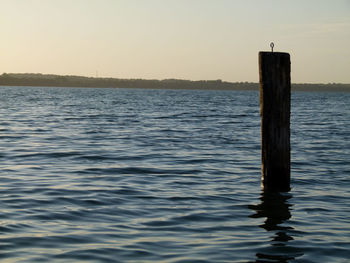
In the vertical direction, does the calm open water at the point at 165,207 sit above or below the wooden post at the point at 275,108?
below

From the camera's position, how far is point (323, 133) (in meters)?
27.1

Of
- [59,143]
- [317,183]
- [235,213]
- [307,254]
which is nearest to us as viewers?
[307,254]

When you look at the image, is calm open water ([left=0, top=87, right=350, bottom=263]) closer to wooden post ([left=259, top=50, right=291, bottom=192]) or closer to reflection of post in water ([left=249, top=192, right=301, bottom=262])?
reflection of post in water ([left=249, top=192, right=301, bottom=262])

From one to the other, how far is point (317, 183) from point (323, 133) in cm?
1471

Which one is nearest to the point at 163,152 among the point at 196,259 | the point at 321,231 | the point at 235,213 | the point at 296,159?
the point at 296,159

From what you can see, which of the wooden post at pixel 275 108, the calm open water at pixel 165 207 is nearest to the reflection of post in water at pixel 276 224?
the calm open water at pixel 165 207

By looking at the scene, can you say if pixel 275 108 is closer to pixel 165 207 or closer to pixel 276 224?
pixel 276 224

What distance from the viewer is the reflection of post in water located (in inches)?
282

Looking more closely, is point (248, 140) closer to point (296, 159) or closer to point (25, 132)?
point (296, 159)

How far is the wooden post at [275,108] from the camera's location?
9.56 m

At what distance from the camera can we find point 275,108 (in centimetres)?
972

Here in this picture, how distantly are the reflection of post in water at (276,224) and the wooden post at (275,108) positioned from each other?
0.56m

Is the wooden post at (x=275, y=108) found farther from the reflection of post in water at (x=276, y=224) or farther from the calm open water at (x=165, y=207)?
the calm open water at (x=165, y=207)

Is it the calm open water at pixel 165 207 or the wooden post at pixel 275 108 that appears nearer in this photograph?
the calm open water at pixel 165 207
